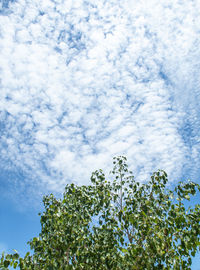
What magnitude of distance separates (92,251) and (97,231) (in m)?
1.00

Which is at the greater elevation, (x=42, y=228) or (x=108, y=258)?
(x=42, y=228)

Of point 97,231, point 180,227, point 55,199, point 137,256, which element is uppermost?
point 55,199

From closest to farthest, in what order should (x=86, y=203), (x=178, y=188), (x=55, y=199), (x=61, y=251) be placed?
(x=61, y=251), (x=178, y=188), (x=86, y=203), (x=55, y=199)

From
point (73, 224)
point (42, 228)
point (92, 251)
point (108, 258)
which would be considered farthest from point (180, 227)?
point (42, 228)

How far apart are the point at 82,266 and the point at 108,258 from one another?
0.83 meters

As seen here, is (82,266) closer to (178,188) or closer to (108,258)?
(108,258)

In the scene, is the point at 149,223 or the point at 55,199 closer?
the point at 149,223

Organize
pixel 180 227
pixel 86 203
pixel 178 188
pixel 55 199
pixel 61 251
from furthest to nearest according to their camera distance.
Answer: pixel 55 199 < pixel 86 203 < pixel 178 188 < pixel 61 251 < pixel 180 227

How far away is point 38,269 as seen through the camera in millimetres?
8023

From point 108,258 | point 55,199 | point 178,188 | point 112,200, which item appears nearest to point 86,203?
point 112,200

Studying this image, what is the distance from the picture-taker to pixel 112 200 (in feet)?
34.3

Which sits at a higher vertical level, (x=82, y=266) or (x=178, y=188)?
(x=178, y=188)

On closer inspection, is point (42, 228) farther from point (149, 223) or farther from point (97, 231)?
point (149, 223)

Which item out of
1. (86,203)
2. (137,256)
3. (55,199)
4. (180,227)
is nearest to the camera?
(137,256)
